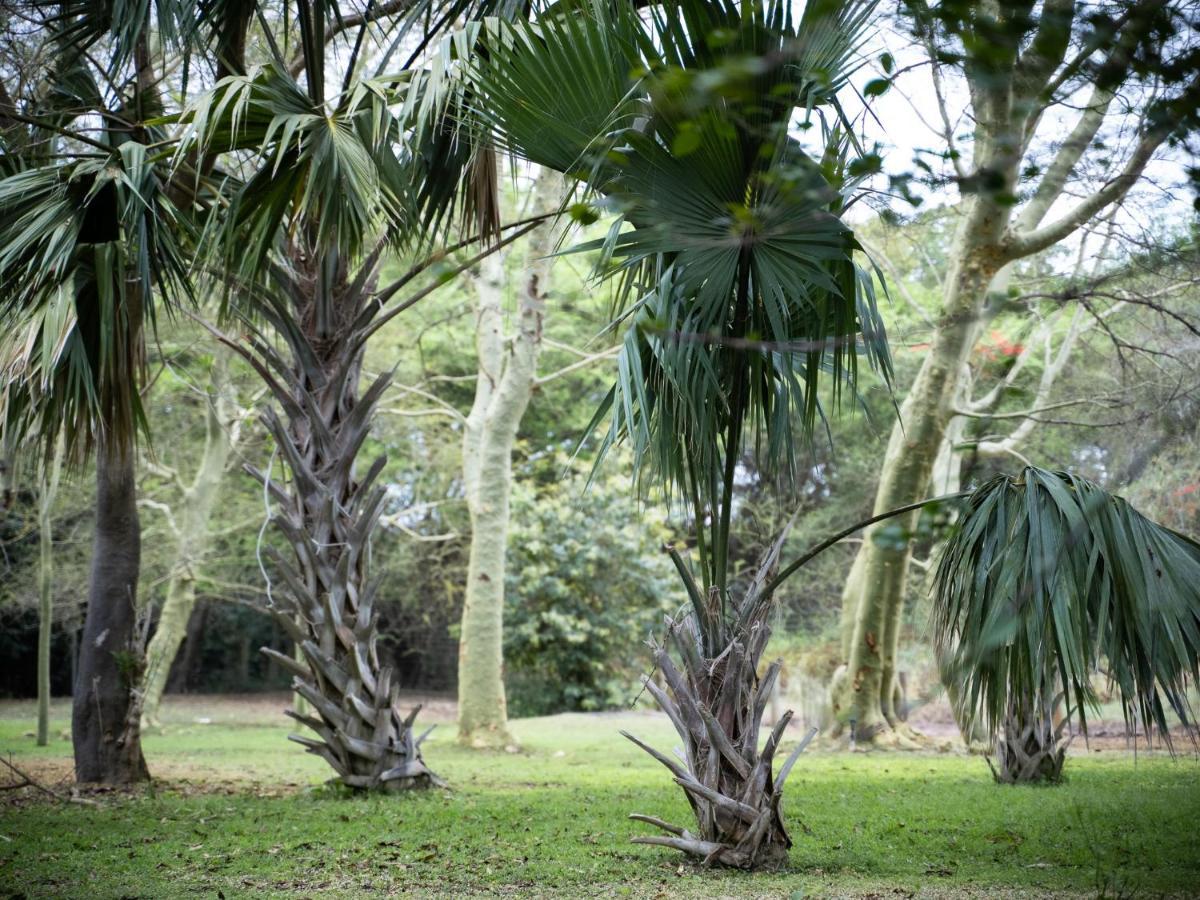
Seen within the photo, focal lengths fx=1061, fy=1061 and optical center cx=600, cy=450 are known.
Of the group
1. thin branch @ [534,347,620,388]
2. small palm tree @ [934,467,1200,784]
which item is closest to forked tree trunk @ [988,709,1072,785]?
small palm tree @ [934,467,1200,784]

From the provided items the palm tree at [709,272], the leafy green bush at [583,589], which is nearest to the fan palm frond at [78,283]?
the palm tree at [709,272]

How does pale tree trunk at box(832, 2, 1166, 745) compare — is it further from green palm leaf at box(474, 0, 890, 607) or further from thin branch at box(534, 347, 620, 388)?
green palm leaf at box(474, 0, 890, 607)

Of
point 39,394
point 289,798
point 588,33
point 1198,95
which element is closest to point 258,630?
point 289,798

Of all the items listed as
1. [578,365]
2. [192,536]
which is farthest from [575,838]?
[192,536]

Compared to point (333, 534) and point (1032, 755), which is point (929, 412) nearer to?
point (1032, 755)

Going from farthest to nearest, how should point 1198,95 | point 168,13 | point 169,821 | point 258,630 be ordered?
point 258,630, point 169,821, point 168,13, point 1198,95

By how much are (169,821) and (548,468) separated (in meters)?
15.1

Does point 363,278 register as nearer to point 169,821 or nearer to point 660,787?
point 169,821

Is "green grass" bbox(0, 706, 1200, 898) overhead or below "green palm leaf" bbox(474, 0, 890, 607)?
below

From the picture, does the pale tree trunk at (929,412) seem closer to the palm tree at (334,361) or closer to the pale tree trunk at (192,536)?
the palm tree at (334,361)

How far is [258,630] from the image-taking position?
23.9 m

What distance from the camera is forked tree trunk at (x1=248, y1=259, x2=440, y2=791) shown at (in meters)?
7.16

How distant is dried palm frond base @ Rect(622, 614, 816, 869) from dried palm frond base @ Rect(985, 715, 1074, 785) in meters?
3.90

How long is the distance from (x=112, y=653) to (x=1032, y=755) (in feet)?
23.6
